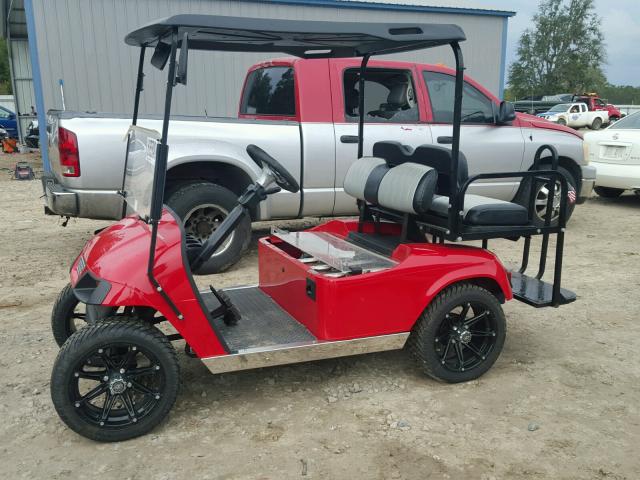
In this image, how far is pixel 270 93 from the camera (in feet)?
22.1

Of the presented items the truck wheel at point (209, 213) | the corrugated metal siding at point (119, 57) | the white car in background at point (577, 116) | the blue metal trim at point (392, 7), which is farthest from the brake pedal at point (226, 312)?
the white car in background at point (577, 116)

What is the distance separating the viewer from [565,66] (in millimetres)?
60125

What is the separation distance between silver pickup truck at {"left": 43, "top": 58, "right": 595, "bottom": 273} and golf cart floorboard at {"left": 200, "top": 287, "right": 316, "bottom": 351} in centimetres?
177

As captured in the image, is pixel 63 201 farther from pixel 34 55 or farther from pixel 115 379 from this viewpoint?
pixel 34 55

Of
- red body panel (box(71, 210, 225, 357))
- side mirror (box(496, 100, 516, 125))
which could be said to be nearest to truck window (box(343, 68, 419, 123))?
side mirror (box(496, 100, 516, 125))

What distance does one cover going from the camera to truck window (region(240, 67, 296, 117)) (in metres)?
6.44

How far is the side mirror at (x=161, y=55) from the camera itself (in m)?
3.21

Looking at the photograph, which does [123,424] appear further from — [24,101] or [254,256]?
[24,101]

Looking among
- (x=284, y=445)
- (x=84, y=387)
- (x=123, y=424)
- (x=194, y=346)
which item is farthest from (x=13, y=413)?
(x=284, y=445)

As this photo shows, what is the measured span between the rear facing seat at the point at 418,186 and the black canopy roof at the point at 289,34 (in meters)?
0.72

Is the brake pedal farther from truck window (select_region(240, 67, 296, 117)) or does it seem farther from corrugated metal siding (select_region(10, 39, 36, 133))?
corrugated metal siding (select_region(10, 39, 36, 133))

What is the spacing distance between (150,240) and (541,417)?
234 centimetres

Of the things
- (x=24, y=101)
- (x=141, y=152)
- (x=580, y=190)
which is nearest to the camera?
(x=141, y=152)

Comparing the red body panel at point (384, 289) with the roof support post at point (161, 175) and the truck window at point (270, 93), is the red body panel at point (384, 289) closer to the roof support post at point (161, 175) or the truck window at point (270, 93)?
the roof support post at point (161, 175)
